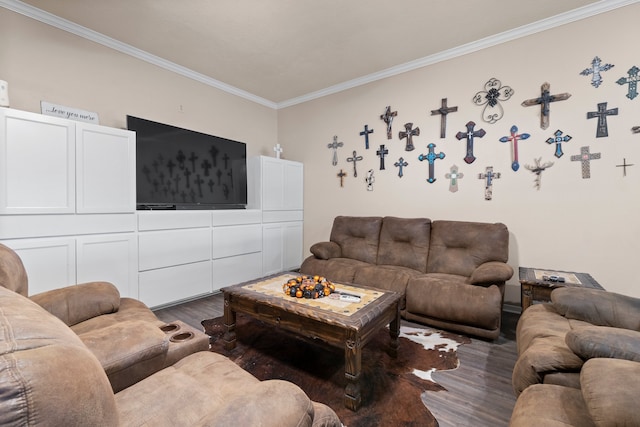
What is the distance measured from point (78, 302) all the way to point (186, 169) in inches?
79.5

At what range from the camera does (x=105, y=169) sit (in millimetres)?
2514

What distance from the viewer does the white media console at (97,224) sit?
2.10 m

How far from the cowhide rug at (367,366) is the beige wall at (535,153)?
141 cm

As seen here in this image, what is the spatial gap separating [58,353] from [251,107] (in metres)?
4.39

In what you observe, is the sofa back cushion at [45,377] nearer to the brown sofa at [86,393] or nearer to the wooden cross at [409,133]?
the brown sofa at [86,393]

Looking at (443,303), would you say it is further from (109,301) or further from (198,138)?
(198,138)

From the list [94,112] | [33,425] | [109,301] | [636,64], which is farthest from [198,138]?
[636,64]

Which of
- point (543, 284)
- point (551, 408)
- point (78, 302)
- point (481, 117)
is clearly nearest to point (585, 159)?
point (481, 117)

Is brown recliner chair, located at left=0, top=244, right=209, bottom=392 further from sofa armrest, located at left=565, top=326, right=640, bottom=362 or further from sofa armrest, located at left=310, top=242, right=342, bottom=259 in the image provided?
sofa armrest, located at left=310, top=242, right=342, bottom=259

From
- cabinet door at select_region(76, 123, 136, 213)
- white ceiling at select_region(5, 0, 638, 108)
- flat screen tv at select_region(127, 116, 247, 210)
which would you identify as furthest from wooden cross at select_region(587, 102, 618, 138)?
cabinet door at select_region(76, 123, 136, 213)

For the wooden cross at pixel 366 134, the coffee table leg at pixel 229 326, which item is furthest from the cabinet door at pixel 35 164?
the wooden cross at pixel 366 134

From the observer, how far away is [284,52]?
3141 mm

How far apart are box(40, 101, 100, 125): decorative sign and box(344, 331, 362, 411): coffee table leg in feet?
10.1

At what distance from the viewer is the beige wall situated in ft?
7.98
